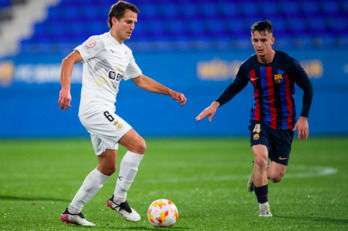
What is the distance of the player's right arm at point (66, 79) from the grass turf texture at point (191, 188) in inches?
43.8

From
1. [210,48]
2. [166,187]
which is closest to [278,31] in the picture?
[210,48]

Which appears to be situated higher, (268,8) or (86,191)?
(268,8)

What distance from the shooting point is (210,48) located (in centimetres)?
1833

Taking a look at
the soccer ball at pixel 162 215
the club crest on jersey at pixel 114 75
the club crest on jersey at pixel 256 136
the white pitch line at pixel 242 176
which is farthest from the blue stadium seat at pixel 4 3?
the soccer ball at pixel 162 215

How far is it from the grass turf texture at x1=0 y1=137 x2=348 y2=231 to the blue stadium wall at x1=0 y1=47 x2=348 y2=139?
2.70 metres

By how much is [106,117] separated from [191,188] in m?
3.32

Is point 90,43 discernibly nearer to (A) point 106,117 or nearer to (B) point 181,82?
(A) point 106,117

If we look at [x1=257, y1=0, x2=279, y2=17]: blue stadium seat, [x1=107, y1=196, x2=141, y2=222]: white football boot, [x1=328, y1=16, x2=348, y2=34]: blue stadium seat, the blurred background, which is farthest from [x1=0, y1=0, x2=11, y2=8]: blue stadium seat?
[x1=107, y1=196, x2=141, y2=222]: white football boot

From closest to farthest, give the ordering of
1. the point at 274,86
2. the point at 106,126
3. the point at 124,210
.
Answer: the point at 106,126 < the point at 124,210 < the point at 274,86

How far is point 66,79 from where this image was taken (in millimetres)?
5098

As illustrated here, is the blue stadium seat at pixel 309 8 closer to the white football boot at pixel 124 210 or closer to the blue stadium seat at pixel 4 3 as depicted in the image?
the blue stadium seat at pixel 4 3

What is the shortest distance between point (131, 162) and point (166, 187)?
10.4 ft

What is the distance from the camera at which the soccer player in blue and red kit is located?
6.04 m

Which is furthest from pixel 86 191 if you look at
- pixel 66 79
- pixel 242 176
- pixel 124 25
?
pixel 242 176
